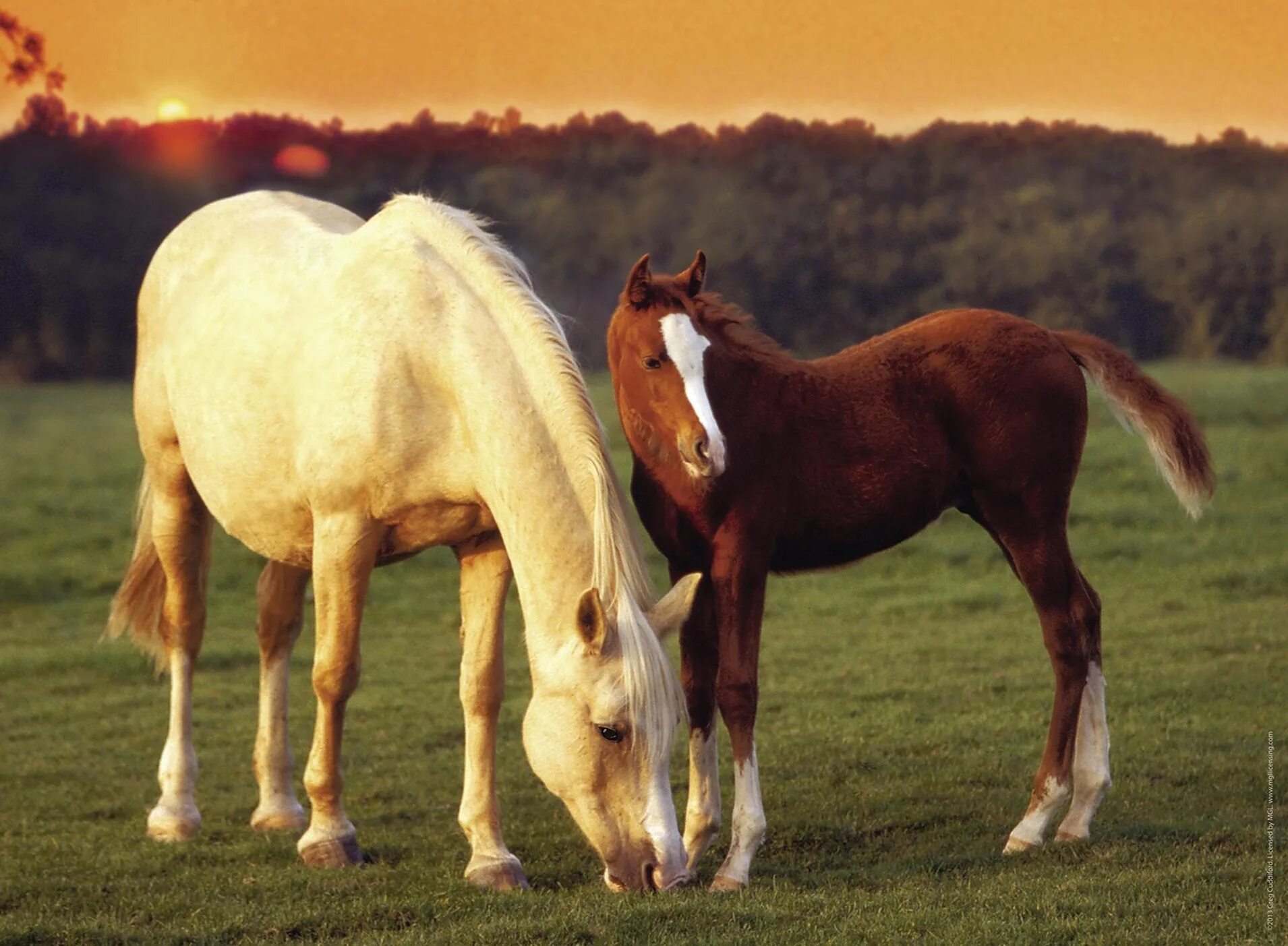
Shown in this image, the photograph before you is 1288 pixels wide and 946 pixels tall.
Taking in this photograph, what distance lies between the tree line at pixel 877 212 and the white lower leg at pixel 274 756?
1497 centimetres

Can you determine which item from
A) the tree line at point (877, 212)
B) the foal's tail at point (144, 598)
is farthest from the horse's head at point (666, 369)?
the tree line at point (877, 212)

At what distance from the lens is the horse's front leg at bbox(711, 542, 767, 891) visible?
5520 millimetres

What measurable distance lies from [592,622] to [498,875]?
129cm

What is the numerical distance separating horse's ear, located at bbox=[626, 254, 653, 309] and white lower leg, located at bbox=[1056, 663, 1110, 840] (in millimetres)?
2323

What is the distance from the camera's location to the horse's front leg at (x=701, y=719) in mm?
5859

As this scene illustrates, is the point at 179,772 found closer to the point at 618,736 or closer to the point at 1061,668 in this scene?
the point at 618,736

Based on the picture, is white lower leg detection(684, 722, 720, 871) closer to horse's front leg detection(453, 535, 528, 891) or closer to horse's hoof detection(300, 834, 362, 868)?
horse's front leg detection(453, 535, 528, 891)

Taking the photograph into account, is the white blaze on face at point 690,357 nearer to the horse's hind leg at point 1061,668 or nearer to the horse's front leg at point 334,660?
the horse's hind leg at point 1061,668

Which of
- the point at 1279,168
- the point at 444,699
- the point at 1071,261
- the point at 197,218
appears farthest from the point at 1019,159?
the point at 197,218

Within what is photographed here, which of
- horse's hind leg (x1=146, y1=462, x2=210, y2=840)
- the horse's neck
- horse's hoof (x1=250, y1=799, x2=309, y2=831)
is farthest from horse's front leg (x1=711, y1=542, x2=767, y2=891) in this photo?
horse's hind leg (x1=146, y1=462, x2=210, y2=840)

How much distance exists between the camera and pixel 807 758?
8.24 metres

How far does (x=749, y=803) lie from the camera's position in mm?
5523

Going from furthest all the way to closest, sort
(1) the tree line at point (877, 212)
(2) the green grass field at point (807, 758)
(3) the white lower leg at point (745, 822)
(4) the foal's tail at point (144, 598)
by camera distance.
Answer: (1) the tree line at point (877, 212)
(4) the foal's tail at point (144, 598)
(3) the white lower leg at point (745, 822)
(2) the green grass field at point (807, 758)

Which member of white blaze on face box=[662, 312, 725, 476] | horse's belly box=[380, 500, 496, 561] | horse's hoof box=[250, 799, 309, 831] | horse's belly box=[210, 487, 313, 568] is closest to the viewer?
white blaze on face box=[662, 312, 725, 476]
